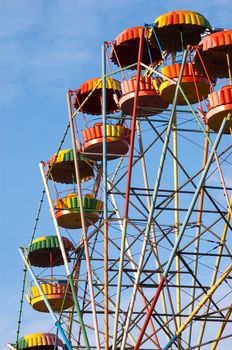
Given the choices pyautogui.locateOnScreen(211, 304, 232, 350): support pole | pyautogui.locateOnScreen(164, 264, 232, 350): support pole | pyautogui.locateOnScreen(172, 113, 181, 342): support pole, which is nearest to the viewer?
pyautogui.locateOnScreen(164, 264, 232, 350): support pole

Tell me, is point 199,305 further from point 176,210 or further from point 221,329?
point 176,210

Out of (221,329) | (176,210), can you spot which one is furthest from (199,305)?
(176,210)

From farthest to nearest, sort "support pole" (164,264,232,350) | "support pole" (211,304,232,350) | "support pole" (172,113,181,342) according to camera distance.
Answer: "support pole" (172,113,181,342) < "support pole" (211,304,232,350) < "support pole" (164,264,232,350)

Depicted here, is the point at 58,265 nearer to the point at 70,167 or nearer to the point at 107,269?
the point at 70,167

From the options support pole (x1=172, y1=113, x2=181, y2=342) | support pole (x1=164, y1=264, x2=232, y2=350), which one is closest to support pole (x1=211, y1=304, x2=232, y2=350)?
support pole (x1=164, y1=264, x2=232, y2=350)

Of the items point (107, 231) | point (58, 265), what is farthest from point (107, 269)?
point (58, 265)

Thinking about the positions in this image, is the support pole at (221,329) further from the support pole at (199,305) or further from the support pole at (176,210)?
the support pole at (176,210)

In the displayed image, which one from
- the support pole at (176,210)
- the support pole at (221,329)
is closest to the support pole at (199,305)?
the support pole at (221,329)

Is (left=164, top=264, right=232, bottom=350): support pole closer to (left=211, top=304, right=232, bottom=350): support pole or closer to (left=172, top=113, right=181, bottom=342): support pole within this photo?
(left=211, top=304, right=232, bottom=350): support pole

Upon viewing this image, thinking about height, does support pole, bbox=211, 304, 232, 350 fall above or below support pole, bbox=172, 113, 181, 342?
below

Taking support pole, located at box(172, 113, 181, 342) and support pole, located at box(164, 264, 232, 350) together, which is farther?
support pole, located at box(172, 113, 181, 342)

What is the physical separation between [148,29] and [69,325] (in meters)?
16.5

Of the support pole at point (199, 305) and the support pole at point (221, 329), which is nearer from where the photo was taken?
the support pole at point (199, 305)

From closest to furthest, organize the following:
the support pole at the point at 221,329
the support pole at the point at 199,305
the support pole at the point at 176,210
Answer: the support pole at the point at 199,305 → the support pole at the point at 221,329 → the support pole at the point at 176,210
